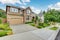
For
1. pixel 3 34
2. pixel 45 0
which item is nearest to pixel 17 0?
pixel 45 0

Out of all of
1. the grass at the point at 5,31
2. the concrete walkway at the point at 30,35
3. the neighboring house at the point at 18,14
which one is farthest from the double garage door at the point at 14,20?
the grass at the point at 5,31

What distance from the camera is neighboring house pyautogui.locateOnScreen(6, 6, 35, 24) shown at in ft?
96.6

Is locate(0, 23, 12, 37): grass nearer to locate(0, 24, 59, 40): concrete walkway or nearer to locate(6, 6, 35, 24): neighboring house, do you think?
locate(0, 24, 59, 40): concrete walkway

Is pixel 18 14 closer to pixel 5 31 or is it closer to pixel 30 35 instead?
pixel 5 31

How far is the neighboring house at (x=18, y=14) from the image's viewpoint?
2945cm

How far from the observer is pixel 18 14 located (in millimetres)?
33500

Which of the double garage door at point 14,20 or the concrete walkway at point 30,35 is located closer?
the concrete walkway at point 30,35

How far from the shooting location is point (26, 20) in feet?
113

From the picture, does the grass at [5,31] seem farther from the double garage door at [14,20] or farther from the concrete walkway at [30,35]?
the double garage door at [14,20]

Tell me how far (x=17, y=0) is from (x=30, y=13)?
8661 millimetres

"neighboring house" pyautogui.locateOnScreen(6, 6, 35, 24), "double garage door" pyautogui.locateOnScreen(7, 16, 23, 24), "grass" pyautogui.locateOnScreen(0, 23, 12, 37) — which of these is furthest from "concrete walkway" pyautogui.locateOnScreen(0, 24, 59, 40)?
"neighboring house" pyautogui.locateOnScreen(6, 6, 35, 24)

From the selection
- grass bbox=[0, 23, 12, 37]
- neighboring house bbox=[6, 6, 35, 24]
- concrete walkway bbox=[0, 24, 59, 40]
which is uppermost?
neighboring house bbox=[6, 6, 35, 24]

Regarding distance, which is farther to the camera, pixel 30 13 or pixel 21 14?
pixel 30 13

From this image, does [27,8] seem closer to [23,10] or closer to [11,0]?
[23,10]
